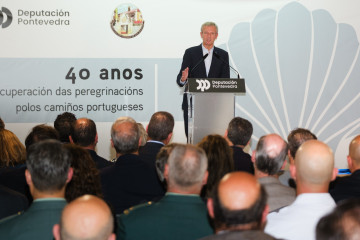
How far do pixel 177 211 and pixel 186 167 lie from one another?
0.22 m

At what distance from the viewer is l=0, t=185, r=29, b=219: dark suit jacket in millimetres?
2855

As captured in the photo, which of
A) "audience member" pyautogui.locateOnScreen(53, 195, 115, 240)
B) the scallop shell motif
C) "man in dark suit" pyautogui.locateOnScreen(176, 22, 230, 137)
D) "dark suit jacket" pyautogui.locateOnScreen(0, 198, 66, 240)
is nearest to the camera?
"audience member" pyautogui.locateOnScreen(53, 195, 115, 240)

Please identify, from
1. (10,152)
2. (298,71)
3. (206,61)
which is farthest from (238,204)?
(298,71)

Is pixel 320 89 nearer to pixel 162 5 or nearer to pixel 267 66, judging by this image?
pixel 267 66

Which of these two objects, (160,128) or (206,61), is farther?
(206,61)

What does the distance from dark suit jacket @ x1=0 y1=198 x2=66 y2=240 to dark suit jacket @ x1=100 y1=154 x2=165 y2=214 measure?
1059 mm

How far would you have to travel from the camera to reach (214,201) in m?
1.79

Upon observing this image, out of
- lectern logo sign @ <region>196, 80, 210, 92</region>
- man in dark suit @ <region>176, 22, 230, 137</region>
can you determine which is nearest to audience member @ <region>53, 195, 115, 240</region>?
lectern logo sign @ <region>196, 80, 210, 92</region>

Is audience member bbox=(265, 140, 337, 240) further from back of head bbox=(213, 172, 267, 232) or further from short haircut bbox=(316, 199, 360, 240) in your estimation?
short haircut bbox=(316, 199, 360, 240)

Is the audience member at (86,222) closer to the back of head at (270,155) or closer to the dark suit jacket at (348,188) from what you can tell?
the back of head at (270,155)

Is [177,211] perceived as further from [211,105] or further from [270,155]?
[211,105]

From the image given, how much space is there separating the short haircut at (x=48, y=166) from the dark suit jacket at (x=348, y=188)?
1690mm

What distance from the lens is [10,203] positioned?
2893mm

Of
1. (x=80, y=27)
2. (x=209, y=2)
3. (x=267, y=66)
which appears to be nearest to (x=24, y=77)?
(x=80, y=27)
